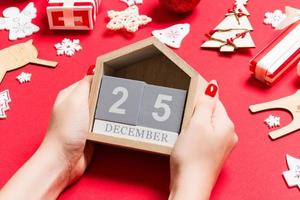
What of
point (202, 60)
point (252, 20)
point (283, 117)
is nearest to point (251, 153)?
point (283, 117)

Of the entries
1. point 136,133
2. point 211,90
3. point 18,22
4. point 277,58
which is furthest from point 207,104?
point 18,22

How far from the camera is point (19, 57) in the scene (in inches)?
44.0

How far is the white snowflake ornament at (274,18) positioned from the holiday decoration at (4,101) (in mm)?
581

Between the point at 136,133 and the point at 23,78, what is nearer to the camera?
the point at 136,133

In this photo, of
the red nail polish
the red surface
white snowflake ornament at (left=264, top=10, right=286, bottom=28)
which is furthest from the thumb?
white snowflake ornament at (left=264, top=10, right=286, bottom=28)

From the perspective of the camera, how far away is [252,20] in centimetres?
117

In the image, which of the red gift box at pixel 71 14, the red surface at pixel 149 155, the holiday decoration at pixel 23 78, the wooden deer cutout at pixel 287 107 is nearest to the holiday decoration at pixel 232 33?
the red surface at pixel 149 155

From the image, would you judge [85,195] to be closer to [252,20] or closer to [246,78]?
[246,78]

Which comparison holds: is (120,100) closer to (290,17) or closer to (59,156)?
A: (59,156)

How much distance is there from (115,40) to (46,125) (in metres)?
0.27

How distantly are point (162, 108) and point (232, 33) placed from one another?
1.09 ft

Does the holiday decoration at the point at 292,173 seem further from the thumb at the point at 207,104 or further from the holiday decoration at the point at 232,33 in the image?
the holiday decoration at the point at 232,33

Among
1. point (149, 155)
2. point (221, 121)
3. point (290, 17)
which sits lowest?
point (149, 155)

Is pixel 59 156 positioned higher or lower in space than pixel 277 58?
lower
